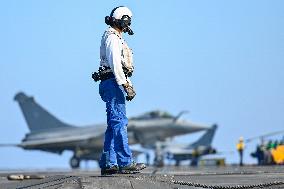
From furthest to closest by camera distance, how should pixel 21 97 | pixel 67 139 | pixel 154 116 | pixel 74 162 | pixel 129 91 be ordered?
pixel 21 97 → pixel 67 139 → pixel 154 116 → pixel 74 162 → pixel 129 91

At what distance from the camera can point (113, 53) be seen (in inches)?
290

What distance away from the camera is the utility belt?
746 centimetres

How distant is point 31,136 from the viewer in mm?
78188

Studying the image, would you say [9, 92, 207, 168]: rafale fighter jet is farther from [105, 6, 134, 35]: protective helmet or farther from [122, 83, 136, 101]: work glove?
[122, 83, 136, 101]: work glove

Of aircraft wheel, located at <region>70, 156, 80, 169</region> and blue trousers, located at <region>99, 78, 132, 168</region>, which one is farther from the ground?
aircraft wheel, located at <region>70, 156, 80, 169</region>

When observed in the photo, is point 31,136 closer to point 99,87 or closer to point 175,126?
point 175,126

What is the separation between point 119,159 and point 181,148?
3545 inches

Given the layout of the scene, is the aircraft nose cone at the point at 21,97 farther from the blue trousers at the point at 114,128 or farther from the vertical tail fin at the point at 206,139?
the blue trousers at the point at 114,128

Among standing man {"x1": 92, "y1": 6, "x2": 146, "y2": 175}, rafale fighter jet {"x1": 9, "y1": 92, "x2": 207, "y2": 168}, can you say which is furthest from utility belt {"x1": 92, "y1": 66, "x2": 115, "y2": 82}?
rafale fighter jet {"x1": 9, "y1": 92, "x2": 207, "y2": 168}

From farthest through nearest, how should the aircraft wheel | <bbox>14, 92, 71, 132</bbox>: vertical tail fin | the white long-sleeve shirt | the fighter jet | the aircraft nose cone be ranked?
the fighter jet, the aircraft nose cone, <bbox>14, 92, 71, 132</bbox>: vertical tail fin, the aircraft wheel, the white long-sleeve shirt

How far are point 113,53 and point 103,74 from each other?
10.4 inches

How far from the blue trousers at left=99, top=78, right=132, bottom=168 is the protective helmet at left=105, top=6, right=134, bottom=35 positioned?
2.10ft

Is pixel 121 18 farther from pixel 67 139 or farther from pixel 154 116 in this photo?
pixel 67 139

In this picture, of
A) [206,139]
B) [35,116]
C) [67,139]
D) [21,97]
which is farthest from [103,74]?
[206,139]
